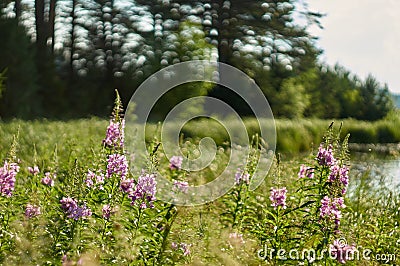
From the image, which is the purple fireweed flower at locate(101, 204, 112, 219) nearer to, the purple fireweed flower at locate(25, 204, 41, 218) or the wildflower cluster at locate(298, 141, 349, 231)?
the purple fireweed flower at locate(25, 204, 41, 218)

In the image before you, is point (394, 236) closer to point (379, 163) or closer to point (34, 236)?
point (34, 236)

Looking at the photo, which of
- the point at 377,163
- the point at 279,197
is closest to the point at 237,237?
the point at 279,197

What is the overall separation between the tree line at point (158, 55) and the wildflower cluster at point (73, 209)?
10724mm

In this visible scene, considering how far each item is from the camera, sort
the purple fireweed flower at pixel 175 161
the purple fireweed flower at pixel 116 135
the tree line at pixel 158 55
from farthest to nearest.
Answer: the tree line at pixel 158 55 < the purple fireweed flower at pixel 175 161 < the purple fireweed flower at pixel 116 135

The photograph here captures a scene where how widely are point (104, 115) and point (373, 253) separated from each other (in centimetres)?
1326

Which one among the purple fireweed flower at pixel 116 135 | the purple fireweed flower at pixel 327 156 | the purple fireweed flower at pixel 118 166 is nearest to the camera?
the purple fireweed flower at pixel 118 166

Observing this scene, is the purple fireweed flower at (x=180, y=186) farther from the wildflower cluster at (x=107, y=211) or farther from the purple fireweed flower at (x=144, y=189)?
the wildflower cluster at (x=107, y=211)

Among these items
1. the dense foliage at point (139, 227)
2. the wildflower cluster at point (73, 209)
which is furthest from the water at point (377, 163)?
the wildflower cluster at point (73, 209)

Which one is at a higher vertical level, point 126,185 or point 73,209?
point 126,185

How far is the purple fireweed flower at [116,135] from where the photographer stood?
341 centimetres

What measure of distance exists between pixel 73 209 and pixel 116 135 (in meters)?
0.57

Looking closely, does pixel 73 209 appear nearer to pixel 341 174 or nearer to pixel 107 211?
pixel 107 211

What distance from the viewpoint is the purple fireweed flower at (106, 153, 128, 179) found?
329cm

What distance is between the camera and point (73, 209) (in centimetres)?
305
